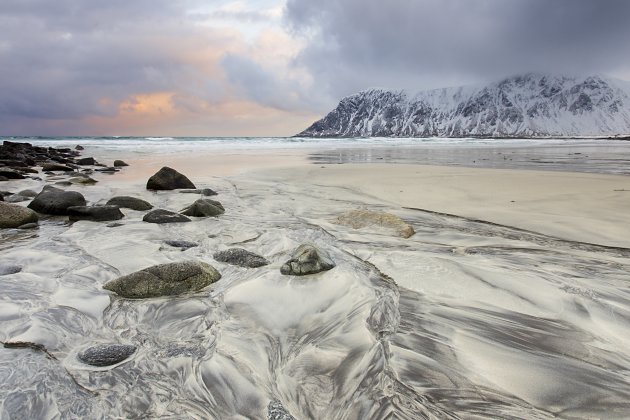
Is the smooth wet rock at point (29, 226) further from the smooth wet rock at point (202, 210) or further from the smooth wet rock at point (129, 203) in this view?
the smooth wet rock at point (202, 210)

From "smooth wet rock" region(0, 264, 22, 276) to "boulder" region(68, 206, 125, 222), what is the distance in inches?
71.7

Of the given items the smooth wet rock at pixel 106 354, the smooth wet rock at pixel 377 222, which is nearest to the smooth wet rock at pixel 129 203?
the smooth wet rock at pixel 377 222

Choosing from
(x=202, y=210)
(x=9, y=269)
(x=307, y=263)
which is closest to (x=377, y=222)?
(x=307, y=263)

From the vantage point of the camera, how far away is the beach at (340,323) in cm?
164

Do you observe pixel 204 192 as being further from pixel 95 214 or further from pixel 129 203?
pixel 95 214

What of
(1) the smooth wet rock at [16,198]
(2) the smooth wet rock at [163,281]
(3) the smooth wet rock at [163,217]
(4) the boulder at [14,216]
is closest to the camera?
(2) the smooth wet rock at [163,281]

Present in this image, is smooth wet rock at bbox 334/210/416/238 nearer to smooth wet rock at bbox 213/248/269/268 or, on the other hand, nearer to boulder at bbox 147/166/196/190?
smooth wet rock at bbox 213/248/269/268

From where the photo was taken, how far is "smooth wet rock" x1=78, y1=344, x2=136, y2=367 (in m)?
1.90

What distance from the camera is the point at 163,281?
281 centimetres

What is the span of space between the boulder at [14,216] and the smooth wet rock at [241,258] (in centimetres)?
298

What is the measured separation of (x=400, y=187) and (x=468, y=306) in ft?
18.8

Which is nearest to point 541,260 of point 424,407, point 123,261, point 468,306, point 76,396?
point 468,306

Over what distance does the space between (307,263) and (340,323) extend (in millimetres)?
862

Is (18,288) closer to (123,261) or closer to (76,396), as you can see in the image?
(123,261)
